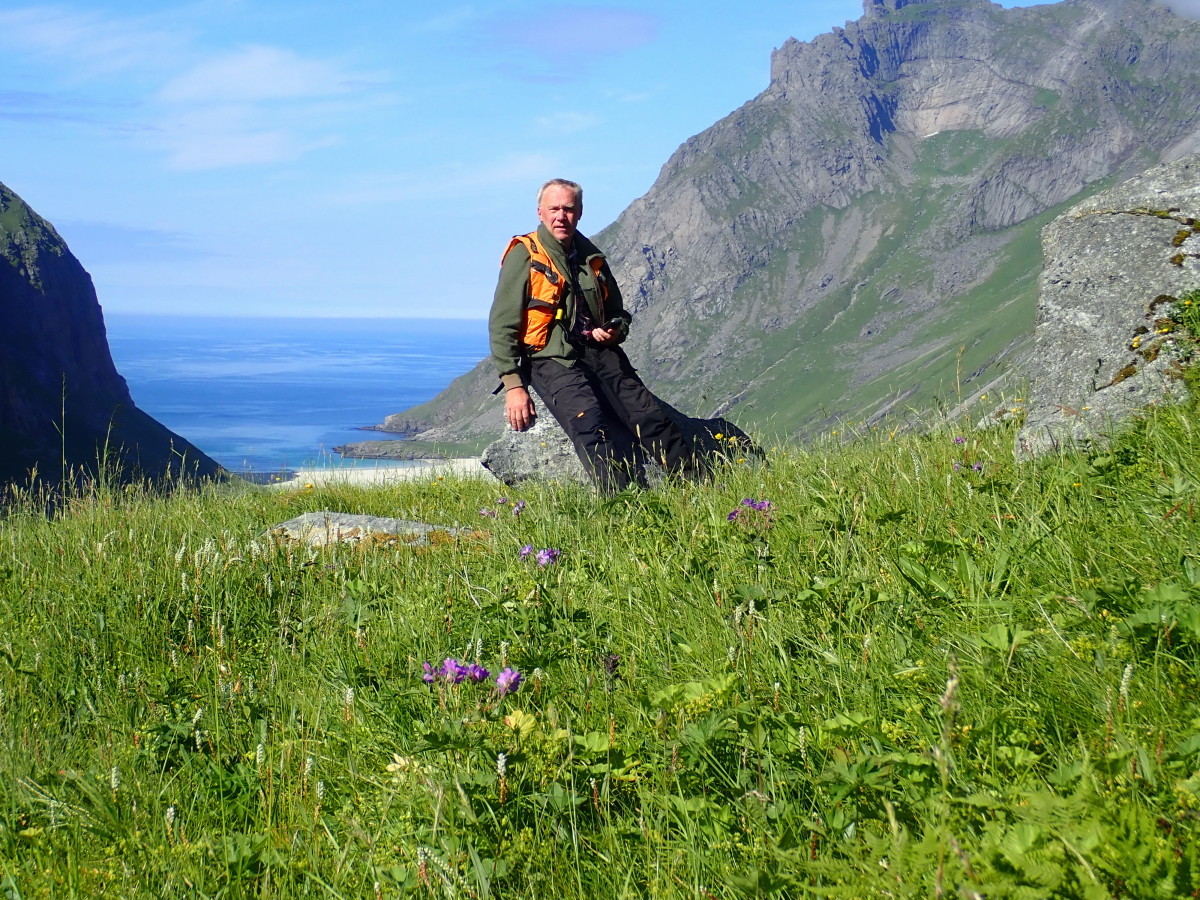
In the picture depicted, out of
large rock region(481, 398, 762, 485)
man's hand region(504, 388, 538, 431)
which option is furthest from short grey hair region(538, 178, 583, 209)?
large rock region(481, 398, 762, 485)

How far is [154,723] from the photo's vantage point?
3324 mm

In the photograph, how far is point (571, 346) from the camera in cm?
832

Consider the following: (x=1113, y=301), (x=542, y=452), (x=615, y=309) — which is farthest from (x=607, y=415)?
(x=1113, y=301)

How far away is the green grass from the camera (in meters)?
2.11

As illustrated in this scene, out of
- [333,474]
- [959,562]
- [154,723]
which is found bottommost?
[959,562]

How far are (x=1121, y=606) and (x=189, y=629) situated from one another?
379 cm

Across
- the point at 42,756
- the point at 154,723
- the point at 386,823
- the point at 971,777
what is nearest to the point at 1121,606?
the point at 971,777

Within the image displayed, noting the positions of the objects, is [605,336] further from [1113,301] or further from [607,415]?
[1113,301]

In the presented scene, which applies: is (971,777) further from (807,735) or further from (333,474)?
(333,474)

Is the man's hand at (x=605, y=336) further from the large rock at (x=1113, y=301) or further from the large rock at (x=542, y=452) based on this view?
the large rock at (x=1113, y=301)

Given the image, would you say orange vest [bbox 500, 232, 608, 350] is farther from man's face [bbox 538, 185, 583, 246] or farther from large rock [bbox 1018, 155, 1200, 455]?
large rock [bbox 1018, 155, 1200, 455]

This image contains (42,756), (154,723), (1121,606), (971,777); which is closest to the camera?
(971,777)

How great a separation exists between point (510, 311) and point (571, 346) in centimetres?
63

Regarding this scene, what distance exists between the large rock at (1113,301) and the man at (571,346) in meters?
3.14
